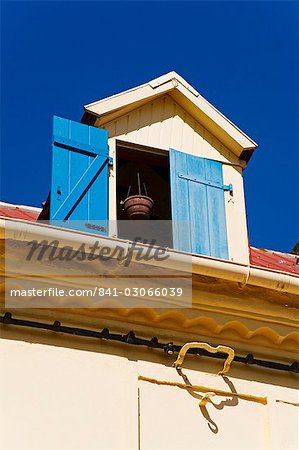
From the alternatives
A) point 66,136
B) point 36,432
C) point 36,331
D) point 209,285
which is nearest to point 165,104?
point 66,136

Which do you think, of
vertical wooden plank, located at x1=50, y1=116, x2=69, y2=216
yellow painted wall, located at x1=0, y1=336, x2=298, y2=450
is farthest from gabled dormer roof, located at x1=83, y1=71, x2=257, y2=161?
yellow painted wall, located at x1=0, y1=336, x2=298, y2=450

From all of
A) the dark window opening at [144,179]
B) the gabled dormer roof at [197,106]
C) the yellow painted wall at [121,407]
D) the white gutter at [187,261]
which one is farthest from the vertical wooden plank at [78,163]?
the yellow painted wall at [121,407]

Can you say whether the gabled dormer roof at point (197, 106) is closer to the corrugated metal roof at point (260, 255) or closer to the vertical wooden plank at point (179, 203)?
the vertical wooden plank at point (179, 203)

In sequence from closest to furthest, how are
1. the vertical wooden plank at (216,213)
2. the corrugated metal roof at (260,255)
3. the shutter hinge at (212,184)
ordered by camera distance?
the vertical wooden plank at (216,213), the shutter hinge at (212,184), the corrugated metal roof at (260,255)

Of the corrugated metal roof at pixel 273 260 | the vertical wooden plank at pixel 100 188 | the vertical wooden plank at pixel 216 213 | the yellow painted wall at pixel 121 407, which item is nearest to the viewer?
the yellow painted wall at pixel 121 407

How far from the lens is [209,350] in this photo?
6473 mm

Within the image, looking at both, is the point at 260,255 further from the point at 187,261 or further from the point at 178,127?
the point at 187,261

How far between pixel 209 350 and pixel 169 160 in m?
1.86

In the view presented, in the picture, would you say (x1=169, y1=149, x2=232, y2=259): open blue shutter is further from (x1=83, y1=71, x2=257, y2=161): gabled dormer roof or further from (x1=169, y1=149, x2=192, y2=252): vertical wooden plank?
(x1=83, y1=71, x2=257, y2=161): gabled dormer roof

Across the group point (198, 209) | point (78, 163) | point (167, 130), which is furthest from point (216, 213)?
point (78, 163)

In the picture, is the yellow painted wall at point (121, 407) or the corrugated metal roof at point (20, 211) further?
the corrugated metal roof at point (20, 211)

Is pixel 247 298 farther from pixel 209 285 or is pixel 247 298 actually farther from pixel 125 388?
pixel 125 388

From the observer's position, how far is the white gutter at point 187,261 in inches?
233

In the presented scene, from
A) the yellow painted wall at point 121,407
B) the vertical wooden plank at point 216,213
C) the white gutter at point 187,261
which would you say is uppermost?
the vertical wooden plank at point 216,213
